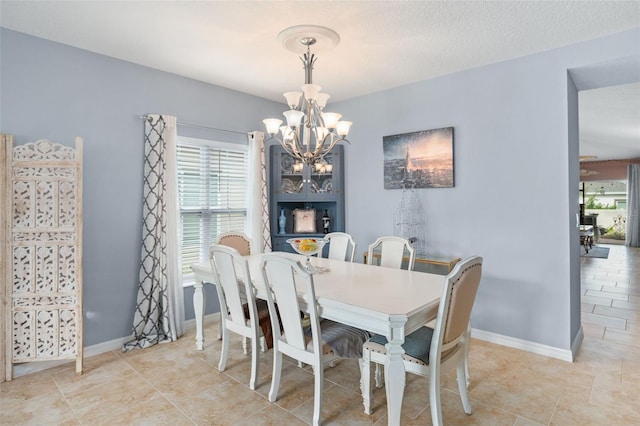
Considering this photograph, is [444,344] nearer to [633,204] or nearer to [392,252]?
[392,252]

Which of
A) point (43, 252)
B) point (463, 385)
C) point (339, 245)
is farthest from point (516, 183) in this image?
point (43, 252)

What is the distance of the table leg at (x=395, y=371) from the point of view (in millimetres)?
1824

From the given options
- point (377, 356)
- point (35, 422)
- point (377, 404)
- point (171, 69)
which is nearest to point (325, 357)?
point (377, 356)

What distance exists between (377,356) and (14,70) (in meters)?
3.41

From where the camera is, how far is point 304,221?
4.63 metres

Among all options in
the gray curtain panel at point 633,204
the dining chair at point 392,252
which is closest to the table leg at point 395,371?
the dining chair at point 392,252

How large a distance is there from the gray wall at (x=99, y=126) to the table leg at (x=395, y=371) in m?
2.62

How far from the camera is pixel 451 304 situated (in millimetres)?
1892

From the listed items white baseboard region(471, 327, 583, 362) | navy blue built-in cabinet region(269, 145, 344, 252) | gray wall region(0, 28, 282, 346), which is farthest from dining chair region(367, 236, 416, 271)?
gray wall region(0, 28, 282, 346)

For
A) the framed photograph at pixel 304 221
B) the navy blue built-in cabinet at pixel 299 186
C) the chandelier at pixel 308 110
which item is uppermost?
the chandelier at pixel 308 110

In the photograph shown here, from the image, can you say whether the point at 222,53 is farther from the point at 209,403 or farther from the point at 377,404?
the point at 377,404

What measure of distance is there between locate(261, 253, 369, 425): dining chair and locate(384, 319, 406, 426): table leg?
438 millimetres

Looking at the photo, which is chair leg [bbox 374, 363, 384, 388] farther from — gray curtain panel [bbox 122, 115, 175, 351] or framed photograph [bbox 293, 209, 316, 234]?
framed photograph [bbox 293, 209, 316, 234]

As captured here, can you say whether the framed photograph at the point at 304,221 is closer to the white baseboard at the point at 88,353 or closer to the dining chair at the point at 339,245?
the dining chair at the point at 339,245
